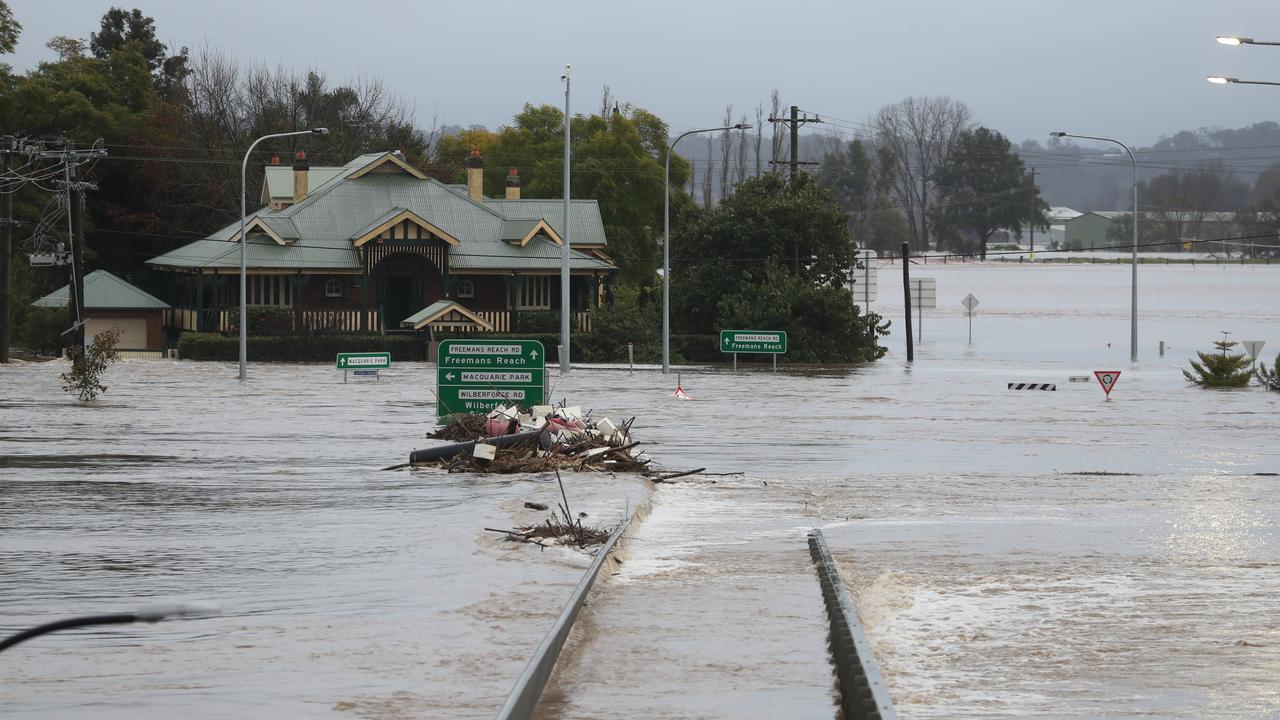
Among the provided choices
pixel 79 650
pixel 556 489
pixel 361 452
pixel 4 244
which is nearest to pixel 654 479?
pixel 556 489

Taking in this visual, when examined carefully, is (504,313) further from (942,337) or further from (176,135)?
(942,337)

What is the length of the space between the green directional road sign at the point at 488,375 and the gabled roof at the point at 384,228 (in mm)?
40858

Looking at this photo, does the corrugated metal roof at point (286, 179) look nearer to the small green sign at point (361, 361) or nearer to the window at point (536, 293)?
the window at point (536, 293)

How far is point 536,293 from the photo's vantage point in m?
72.8

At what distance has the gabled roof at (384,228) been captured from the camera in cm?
6825

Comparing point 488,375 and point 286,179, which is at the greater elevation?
point 286,179

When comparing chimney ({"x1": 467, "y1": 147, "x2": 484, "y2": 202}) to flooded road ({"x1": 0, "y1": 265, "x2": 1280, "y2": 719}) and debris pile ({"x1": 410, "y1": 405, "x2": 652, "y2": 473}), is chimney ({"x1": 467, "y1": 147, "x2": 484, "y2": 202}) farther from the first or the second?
debris pile ({"x1": 410, "y1": 405, "x2": 652, "y2": 473})

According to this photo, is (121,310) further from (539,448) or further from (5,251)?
(539,448)

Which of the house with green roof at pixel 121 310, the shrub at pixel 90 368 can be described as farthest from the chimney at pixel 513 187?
the shrub at pixel 90 368

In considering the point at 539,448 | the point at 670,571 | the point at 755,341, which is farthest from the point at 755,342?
the point at 670,571

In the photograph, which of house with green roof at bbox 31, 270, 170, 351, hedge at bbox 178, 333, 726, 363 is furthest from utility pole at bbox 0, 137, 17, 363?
house with green roof at bbox 31, 270, 170, 351

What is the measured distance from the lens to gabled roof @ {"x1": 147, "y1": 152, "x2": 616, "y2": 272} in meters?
68.2

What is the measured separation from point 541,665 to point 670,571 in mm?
4733

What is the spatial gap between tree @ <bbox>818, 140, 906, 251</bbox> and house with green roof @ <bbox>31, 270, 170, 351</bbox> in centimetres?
9617
